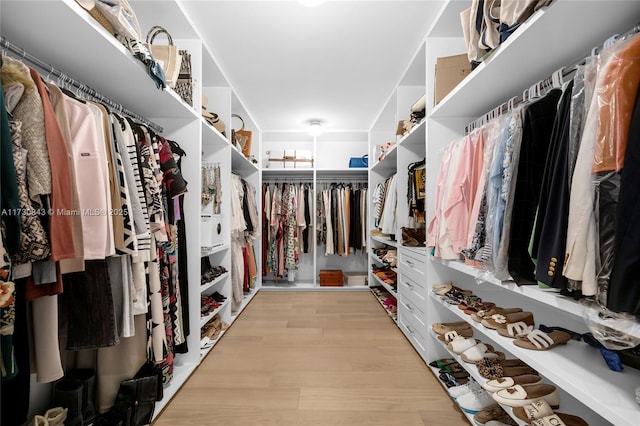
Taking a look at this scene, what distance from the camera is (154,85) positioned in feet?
4.68

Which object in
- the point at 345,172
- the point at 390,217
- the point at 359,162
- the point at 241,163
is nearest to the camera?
the point at 390,217

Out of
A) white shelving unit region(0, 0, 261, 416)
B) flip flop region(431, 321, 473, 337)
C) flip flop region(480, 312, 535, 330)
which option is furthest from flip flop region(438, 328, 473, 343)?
white shelving unit region(0, 0, 261, 416)

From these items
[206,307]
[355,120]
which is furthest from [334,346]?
[355,120]

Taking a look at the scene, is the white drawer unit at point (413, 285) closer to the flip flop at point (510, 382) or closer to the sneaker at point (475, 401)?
the sneaker at point (475, 401)

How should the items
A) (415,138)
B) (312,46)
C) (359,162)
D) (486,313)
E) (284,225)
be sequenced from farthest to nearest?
(359,162), (284,225), (415,138), (312,46), (486,313)

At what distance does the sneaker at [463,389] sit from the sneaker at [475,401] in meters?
0.03

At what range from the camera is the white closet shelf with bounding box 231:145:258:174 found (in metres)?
2.82

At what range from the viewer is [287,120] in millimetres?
3711

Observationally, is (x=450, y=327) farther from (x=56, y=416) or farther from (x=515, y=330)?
(x=56, y=416)

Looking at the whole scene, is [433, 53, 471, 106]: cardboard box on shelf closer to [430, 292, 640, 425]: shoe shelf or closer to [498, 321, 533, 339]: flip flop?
[498, 321, 533, 339]: flip flop

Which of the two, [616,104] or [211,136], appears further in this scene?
[211,136]

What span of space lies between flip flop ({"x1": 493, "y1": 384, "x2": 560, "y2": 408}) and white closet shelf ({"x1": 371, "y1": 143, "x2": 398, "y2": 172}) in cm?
206

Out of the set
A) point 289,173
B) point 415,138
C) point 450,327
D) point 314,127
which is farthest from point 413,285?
point 289,173

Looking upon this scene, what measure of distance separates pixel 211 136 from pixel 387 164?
6.78ft
